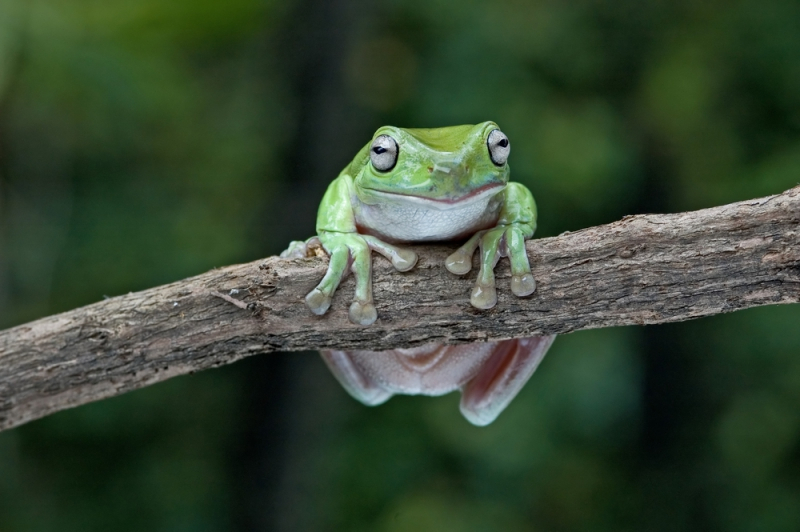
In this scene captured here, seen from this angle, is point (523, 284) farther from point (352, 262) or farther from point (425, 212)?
point (352, 262)

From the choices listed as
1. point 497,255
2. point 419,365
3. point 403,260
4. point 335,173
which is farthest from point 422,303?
point 335,173

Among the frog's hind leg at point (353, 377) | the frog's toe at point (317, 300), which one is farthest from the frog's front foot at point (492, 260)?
the frog's hind leg at point (353, 377)

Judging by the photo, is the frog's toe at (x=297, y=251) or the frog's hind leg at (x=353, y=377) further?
the frog's hind leg at (x=353, y=377)

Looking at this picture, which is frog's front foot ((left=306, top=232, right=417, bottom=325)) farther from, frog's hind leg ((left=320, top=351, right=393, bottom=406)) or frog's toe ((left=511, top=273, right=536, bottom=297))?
frog's hind leg ((left=320, top=351, right=393, bottom=406))

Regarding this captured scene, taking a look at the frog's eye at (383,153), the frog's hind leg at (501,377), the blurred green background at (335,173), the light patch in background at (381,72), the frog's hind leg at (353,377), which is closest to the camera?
the frog's eye at (383,153)

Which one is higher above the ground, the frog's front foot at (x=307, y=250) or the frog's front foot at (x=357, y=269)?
the frog's front foot at (x=307, y=250)

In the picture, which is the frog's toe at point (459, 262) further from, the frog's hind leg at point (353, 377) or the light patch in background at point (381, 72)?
the light patch in background at point (381, 72)
